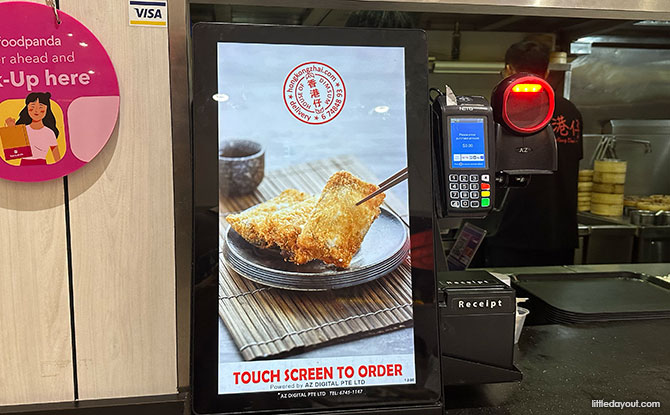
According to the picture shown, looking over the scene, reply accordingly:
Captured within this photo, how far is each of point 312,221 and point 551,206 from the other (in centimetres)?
297

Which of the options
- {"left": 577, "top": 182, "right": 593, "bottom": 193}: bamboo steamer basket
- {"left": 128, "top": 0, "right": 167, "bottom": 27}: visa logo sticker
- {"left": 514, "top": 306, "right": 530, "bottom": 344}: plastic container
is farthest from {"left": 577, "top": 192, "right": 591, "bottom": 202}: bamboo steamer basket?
{"left": 128, "top": 0, "right": 167, "bottom": 27}: visa logo sticker

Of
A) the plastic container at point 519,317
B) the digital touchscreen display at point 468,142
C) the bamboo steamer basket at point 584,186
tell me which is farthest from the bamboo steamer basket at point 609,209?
the digital touchscreen display at point 468,142

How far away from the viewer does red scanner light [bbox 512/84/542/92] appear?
3.56 feet

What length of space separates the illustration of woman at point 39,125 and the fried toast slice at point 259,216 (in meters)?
0.33

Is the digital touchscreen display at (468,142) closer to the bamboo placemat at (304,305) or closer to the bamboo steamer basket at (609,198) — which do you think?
the bamboo placemat at (304,305)

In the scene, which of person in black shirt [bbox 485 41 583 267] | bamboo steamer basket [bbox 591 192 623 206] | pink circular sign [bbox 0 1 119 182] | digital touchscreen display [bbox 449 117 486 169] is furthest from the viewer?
bamboo steamer basket [bbox 591 192 623 206]

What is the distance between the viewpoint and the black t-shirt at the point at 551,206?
3441 mm

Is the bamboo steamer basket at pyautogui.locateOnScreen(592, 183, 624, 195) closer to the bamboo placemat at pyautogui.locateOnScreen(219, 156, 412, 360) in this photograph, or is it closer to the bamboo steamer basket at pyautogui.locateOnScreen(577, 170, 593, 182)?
the bamboo steamer basket at pyautogui.locateOnScreen(577, 170, 593, 182)

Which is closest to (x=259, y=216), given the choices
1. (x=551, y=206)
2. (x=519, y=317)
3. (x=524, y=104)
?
(x=524, y=104)

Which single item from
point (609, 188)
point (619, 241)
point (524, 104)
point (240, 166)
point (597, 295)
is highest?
point (524, 104)

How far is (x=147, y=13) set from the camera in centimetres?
98

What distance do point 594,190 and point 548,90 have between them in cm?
352

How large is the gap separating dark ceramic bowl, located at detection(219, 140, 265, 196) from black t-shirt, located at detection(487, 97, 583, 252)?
2.86m

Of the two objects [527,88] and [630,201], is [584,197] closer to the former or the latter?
[630,201]
